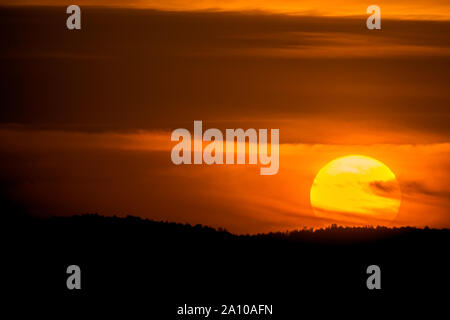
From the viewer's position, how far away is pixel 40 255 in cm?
5756

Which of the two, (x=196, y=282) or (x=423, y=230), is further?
(x=423, y=230)

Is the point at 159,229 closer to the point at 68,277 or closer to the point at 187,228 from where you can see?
the point at 187,228

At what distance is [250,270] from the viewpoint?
5697cm

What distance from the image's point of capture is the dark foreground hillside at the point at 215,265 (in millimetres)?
54750

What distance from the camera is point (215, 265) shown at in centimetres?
5722

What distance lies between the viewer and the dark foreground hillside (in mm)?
54750

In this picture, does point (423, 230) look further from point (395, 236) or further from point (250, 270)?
point (250, 270)
